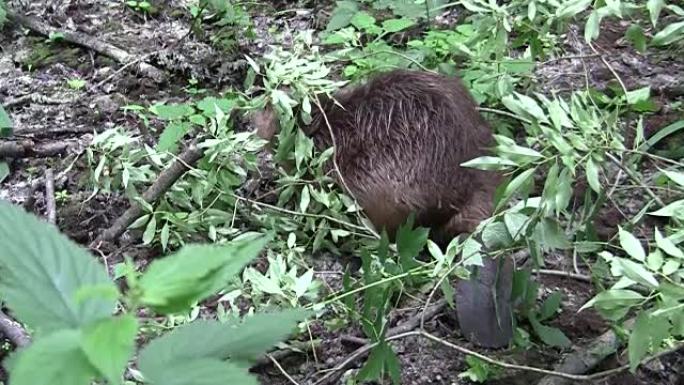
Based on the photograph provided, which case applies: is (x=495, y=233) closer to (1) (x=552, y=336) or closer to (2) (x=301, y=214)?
(1) (x=552, y=336)

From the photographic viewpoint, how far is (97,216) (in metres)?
2.98

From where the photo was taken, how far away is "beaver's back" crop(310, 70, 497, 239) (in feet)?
8.95

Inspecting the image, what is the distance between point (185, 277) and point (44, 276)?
18 cm

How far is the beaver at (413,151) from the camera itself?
2.73 metres

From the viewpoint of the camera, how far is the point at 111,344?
2.57 ft

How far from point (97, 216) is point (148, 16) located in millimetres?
1377

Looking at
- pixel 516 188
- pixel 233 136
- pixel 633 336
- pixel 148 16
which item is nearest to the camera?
pixel 633 336

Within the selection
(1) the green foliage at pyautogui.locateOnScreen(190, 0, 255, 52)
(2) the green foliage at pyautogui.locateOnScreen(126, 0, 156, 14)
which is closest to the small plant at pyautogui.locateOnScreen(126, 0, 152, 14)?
(2) the green foliage at pyautogui.locateOnScreen(126, 0, 156, 14)

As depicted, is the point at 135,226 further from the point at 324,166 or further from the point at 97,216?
the point at 324,166

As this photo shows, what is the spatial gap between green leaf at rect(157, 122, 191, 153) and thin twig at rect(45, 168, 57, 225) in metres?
0.36

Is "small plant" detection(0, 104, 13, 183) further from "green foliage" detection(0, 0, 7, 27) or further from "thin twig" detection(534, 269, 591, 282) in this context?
"thin twig" detection(534, 269, 591, 282)

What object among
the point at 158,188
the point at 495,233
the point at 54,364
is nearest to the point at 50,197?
the point at 158,188

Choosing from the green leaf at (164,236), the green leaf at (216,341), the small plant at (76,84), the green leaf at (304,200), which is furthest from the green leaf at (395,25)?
the green leaf at (216,341)

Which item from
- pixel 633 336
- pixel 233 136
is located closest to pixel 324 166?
pixel 233 136
